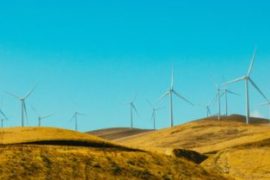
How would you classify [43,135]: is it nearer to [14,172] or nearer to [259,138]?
[14,172]

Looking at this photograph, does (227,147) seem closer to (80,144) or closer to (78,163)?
(80,144)

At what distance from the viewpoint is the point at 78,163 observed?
25594 millimetres

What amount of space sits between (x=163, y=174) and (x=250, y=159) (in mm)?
11809

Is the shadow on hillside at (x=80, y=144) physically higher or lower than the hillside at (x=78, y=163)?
higher

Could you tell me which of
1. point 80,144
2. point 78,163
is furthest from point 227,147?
point 78,163

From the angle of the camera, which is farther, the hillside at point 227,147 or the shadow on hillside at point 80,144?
the hillside at point 227,147

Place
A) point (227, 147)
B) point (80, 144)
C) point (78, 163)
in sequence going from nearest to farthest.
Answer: point (78, 163)
point (80, 144)
point (227, 147)

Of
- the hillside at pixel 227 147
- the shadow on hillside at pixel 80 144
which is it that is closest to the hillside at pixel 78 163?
the shadow on hillside at pixel 80 144

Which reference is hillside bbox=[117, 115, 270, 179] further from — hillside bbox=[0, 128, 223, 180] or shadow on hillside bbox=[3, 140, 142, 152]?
shadow on hillside bbox=[3, 140, 142, 152]

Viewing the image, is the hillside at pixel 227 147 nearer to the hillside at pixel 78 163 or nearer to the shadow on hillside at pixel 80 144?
the hillside at pixel 78 163

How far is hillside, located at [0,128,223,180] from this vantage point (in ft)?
79.8

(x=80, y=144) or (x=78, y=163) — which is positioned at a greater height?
(x=80, y=144)

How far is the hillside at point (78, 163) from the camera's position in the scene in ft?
79.8

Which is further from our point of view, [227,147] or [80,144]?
[227,147]
